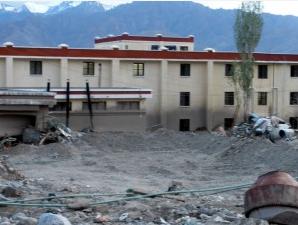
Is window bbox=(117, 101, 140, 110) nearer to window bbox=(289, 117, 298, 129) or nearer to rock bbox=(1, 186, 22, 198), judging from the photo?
window bbox=(289, 117, 298, 129)

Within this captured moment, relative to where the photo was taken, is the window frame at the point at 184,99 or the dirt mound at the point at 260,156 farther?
the window frame at the point at 184,99

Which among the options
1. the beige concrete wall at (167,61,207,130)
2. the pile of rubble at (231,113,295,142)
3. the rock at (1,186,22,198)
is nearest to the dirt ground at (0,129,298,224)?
the rock at (1,186,22,198)

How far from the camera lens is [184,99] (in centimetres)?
5241

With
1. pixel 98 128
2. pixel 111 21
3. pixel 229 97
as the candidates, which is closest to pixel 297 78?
pixel 229 97

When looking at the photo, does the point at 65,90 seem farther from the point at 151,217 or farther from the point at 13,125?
the point at 151,217

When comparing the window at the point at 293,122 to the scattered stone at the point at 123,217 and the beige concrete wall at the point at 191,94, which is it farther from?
the scattered stone at the point at 123,217

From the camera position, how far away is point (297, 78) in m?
54.7

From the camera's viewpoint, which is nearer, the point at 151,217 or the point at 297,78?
the point at 151,217

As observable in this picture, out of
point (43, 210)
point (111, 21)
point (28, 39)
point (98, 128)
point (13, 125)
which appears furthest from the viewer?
point (111, 21)

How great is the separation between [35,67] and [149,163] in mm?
24935

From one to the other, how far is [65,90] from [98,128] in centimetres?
323

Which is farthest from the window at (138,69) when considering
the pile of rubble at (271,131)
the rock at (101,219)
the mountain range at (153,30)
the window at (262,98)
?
the mountain range at (153,30)

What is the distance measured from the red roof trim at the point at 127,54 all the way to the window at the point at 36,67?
2.18 feet

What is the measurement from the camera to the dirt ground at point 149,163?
14.9 meters
